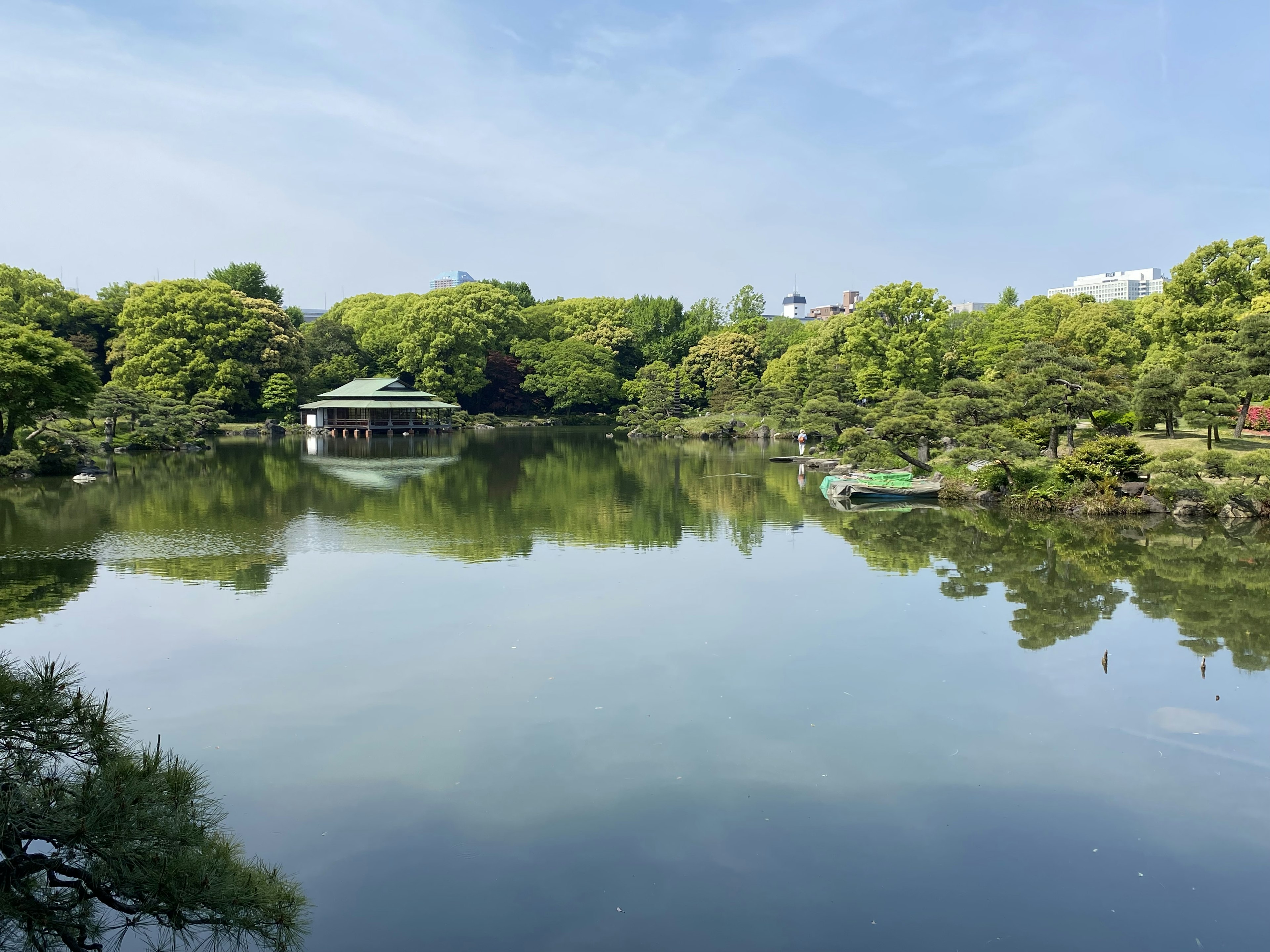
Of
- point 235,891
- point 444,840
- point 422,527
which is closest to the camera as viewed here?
point 235,891

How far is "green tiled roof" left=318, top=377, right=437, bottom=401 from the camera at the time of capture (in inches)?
1912

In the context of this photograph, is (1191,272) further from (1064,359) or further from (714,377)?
(714,377)

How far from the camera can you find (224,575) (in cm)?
1257

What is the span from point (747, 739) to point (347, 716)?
3.40 meters

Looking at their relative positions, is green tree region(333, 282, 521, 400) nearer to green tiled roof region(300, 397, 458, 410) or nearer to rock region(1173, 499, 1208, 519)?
green tiled roof region(300, 397, 458, 410)

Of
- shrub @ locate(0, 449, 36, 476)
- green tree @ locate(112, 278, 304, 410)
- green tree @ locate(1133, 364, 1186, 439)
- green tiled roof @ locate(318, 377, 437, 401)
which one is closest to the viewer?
green tree @ locate(1133, 364, 1186, 439)

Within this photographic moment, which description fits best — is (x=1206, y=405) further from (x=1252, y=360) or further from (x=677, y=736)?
(x=677, y=736)

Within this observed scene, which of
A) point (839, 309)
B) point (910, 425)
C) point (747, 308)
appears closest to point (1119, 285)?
point (839, 309)

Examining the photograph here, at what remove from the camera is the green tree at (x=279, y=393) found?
4809 cm

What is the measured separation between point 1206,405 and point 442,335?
1692 inches

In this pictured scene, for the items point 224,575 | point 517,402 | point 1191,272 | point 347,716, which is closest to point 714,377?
point 517,402

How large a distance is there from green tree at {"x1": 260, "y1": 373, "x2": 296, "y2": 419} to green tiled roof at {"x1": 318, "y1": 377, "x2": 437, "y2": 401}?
5.26 ft

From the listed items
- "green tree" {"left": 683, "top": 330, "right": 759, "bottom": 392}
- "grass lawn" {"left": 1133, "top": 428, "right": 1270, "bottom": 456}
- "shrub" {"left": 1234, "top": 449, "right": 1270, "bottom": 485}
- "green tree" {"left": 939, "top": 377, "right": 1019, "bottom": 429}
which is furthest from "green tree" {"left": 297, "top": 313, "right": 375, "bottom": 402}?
"shrub" {"left": 1234, "top": 449, "right": 1270, "bottom": 485}

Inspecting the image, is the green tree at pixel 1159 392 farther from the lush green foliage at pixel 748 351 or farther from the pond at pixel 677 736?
the pond at pixel 677 736
